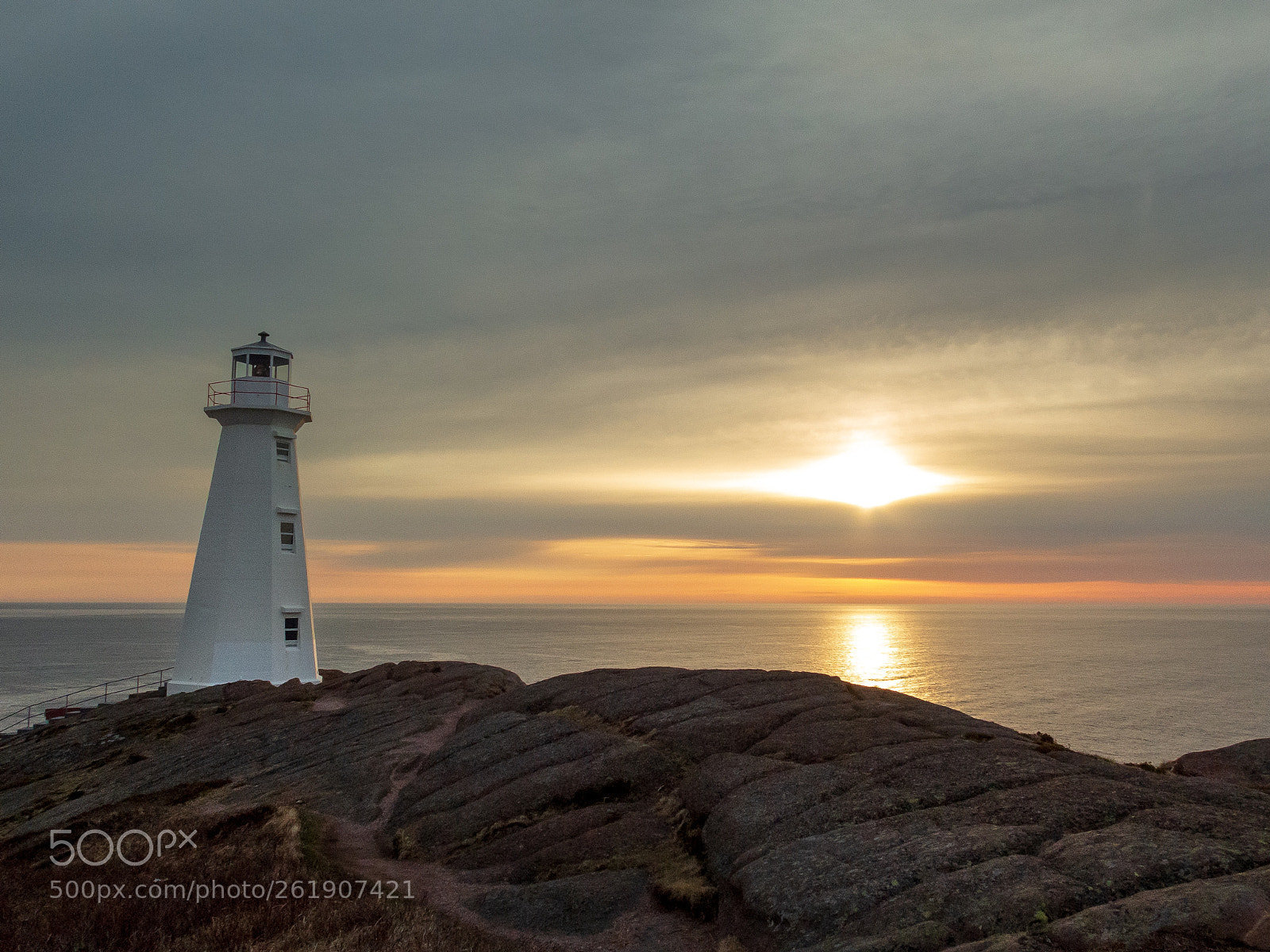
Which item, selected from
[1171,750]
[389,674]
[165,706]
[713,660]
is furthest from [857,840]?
[713,660]

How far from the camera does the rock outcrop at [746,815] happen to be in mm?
14547

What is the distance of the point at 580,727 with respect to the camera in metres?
27.3

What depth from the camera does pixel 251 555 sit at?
46062 mm

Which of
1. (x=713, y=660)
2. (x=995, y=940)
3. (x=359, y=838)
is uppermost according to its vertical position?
(x=995, y=940)

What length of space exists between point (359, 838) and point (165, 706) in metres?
24.4

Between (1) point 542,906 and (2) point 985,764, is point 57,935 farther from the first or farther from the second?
(2) point 985,764

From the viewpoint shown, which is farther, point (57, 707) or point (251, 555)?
point (57, 707)
